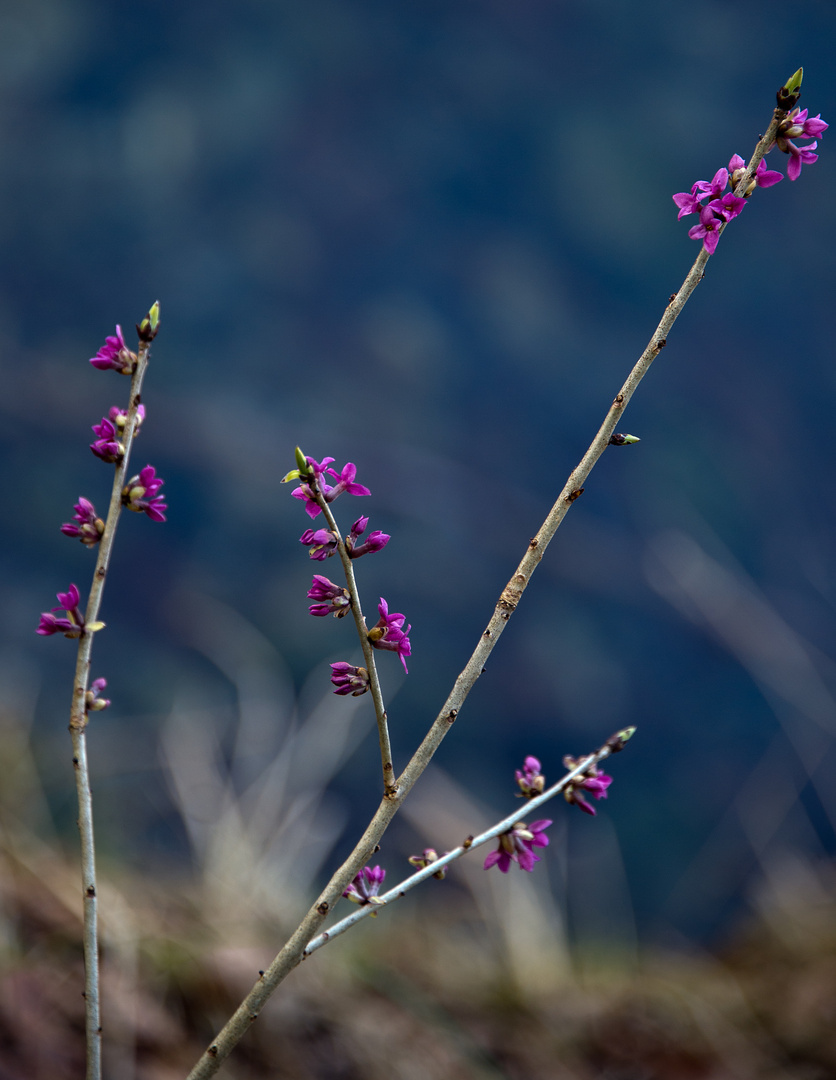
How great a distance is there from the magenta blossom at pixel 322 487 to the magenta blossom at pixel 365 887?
16 centimetres

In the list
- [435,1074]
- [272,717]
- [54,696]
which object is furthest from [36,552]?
[435,1074]

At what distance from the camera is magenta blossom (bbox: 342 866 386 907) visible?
0.34 meters

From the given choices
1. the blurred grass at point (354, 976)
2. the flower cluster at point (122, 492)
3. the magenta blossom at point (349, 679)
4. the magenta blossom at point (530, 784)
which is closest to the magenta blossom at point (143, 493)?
the flower cluster at point (122, 492)

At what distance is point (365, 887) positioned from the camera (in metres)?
0.35

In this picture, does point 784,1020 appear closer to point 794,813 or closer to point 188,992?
point 188,992

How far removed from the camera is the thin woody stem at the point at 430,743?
31 cm

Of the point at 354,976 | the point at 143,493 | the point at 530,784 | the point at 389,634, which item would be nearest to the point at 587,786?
the point at 530,784

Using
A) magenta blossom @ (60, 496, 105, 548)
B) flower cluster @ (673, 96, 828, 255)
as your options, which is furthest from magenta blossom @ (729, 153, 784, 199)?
magenta blossom @ (60, 496, 105, 548)

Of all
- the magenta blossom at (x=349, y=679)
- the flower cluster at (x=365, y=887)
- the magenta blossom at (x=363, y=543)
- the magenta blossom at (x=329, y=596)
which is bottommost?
the flower cluster at (x=365, y=887)

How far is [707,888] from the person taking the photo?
226 cm

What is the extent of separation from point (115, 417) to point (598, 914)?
2.10 m

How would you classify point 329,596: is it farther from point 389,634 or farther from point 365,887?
point 365,887

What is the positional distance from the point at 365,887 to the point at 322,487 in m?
0.18

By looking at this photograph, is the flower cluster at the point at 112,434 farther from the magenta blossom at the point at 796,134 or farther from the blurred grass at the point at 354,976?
the blurred grass at the point at 354,976
